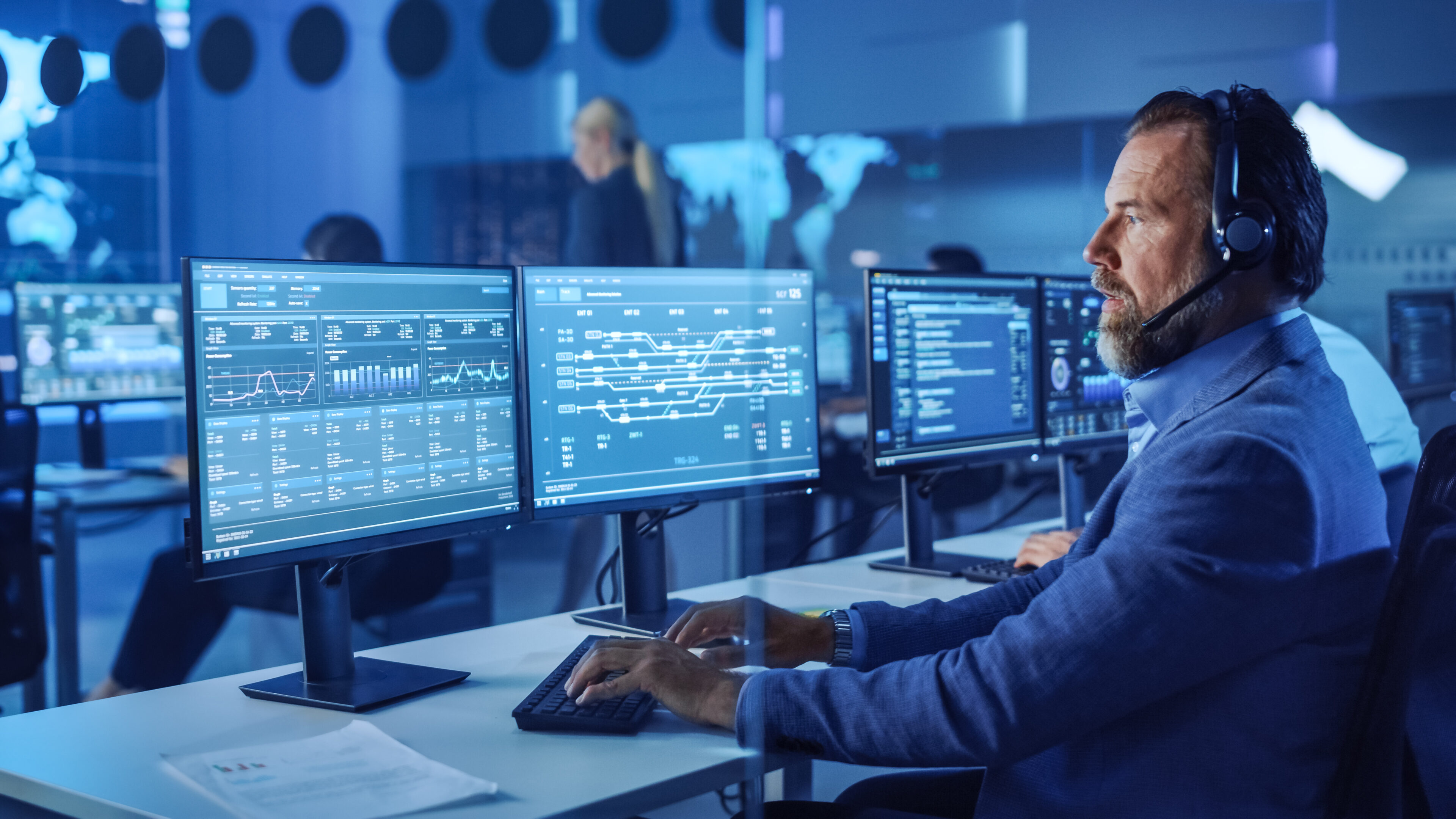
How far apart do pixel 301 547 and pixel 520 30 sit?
5032mm

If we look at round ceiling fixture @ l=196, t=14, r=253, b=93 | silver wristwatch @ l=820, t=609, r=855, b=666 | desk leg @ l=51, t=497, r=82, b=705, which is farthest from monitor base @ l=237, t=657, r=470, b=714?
round ceiling fixture @ l=196, t=14, r=253, b=93

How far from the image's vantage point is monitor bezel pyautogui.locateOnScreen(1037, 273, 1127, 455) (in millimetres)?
2285

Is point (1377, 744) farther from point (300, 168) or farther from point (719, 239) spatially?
point (300, 168)

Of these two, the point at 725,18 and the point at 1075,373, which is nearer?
the point at 1075,373

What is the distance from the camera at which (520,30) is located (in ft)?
19.3

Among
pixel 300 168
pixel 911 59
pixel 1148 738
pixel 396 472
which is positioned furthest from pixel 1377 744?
pixel 300 168

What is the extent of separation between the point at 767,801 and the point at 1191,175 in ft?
2.75

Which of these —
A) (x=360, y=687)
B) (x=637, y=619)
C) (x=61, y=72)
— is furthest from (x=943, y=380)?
(x=61, y=72)

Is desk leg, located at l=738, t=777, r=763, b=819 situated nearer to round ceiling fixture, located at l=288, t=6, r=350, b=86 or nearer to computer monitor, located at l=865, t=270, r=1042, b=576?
computer monitor, located at l=865, t=270, r=1042, b=576

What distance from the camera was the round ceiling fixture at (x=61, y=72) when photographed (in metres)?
3.81

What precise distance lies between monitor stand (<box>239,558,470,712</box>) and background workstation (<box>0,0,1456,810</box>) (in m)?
2.59

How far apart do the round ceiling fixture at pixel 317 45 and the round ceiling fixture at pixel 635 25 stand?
1.37m

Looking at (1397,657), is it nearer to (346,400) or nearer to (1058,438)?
(346,400)

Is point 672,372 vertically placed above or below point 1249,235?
below
